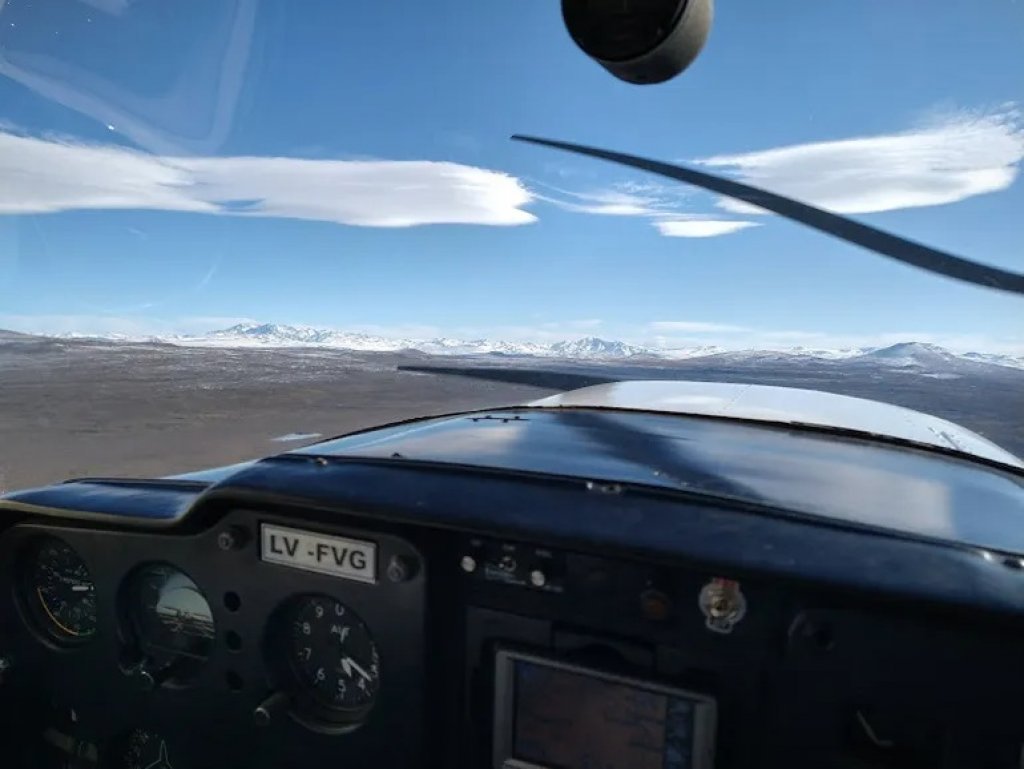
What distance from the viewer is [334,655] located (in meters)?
1.84

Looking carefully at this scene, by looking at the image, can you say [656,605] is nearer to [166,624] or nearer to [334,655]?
[334,655]

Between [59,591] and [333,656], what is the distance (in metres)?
1.04

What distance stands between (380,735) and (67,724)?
1242mm

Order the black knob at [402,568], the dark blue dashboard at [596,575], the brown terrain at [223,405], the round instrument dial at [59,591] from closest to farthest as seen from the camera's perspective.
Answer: the dark blue dashboard at [596,575], the black knob at [402,568], the round instrument dial at [59,591], the brown terrain at [223,405]

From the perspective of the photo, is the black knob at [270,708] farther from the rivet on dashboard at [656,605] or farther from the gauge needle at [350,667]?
the rivet on dashboard at [656,605]

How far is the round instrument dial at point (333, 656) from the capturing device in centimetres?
178

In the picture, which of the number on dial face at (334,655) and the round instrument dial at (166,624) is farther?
the round instrument dial at (166,624)

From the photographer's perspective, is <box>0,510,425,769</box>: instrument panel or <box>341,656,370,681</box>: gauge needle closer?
<box>0,510,425,769</box>: instrument panel

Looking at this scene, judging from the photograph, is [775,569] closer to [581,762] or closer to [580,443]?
[581,762]

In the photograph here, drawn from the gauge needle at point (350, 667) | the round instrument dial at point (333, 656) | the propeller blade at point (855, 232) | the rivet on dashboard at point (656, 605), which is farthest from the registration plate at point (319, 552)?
the propeller blade at point (855, 232)

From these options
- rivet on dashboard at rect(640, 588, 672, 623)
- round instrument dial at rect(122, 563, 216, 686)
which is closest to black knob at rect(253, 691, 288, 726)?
round instrument dial at rect(122, 563, 216, 686)

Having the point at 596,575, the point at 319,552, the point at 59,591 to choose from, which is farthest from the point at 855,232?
the point at 59,591

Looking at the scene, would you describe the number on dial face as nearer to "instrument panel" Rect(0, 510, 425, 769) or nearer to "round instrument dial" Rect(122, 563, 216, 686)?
"instrument panel" Rect(0, 510, 425, 769)

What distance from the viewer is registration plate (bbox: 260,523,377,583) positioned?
166cm
